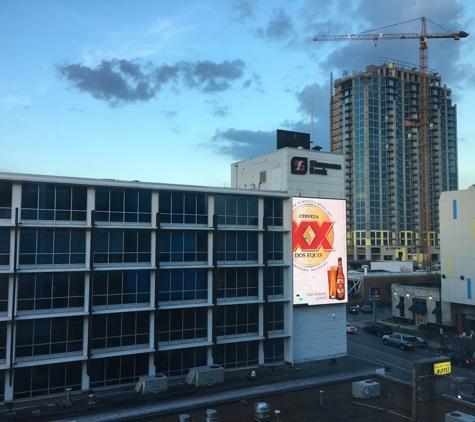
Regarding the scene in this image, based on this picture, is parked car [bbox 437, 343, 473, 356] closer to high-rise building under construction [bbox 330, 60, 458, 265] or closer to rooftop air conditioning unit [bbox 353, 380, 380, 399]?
A: rooftop air conditioning unit [bbox 353, 380, 380, 399]

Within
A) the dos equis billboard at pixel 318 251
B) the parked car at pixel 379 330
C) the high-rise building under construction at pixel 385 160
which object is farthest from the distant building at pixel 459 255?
the high-rise building under construction at pixel 385 160

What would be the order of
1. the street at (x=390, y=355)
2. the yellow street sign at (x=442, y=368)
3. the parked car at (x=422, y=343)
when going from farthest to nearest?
1. the parked car at (x=422, y=343)
2. the street at (x=390, y=355)
3. the yellow street sign at (x=442, y=368)

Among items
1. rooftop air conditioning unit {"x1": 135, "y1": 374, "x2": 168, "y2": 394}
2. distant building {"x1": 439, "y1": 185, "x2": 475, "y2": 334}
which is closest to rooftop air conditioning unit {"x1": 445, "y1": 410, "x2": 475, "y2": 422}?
rooftop air conditioning unit {"x1": 135, "y1": 374, "x2": 168, "y2": 394}

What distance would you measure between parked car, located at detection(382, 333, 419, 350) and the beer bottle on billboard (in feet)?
48.3

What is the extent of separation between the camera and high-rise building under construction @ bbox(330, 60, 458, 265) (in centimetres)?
15112

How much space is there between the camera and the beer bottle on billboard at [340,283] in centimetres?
4434

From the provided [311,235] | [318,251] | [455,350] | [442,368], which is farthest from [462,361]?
[442,368]

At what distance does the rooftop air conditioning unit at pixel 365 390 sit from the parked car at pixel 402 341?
84.3ft

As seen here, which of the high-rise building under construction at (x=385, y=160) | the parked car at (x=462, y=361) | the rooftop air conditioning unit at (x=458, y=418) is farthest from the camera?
the high-rise building under construction at (x=385, y=160)

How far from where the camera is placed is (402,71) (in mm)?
158375

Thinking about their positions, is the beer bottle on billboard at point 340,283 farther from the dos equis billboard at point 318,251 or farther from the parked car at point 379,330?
the parked car at point 379,330

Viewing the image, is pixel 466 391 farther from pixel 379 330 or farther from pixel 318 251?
Answer: pixel 379 330

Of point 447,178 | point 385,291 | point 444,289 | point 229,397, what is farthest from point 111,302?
point 447,178

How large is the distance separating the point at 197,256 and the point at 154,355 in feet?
29.4
